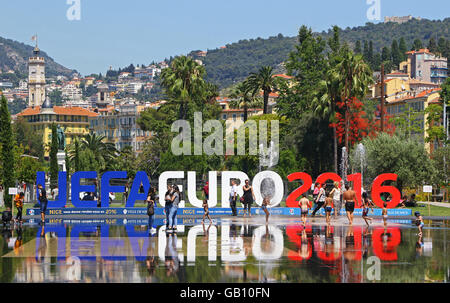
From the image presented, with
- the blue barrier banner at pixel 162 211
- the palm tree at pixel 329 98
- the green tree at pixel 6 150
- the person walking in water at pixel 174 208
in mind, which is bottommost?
the blue barrier banner at pixel 162 211

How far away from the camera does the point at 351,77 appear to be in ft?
218

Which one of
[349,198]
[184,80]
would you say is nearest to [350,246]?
[349,198]

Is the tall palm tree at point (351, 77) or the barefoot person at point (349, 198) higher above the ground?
the tall palm tree at point (351, 77)

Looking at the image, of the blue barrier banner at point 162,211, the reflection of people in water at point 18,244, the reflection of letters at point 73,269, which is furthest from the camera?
the blue barrier banner at point 162,211

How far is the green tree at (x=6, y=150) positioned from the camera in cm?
4575

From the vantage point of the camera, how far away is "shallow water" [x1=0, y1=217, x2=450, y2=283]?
56.2 ft

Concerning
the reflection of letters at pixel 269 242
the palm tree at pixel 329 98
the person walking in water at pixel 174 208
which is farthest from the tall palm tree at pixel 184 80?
the person walking in water at pixel 174 208

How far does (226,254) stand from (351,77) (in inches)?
1863

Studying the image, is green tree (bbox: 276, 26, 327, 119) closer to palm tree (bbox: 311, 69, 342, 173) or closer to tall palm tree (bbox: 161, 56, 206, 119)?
tall palm tree (bbox: 161, 56, 206, 119)

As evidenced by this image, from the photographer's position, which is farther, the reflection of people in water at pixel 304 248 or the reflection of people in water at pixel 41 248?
the reflection of people in water at pixel 304 248

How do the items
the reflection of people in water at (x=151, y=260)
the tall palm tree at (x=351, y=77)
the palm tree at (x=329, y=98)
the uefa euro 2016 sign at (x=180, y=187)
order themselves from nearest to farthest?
the reflection of people in water at (x=151, y=260) → the uefa euro 2016 sign at (x=180, y=187) → the tall palm tree at (x=351, y=77) → the palm tree at (x=329, y=98)

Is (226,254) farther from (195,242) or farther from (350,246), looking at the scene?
(350,246)

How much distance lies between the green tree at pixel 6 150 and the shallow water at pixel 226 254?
14.5m

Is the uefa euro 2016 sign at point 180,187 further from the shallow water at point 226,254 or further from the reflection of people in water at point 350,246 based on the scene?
the reflection of people in water at point 350,246
